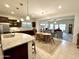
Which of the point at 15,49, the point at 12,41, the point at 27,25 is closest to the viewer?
the point at 15,49

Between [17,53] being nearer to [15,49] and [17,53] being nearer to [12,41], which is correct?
[15,49]

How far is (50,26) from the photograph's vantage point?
10906 mm

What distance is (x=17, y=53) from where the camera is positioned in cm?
174

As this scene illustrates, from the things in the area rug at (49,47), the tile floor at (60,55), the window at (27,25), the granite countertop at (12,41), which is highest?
the window at (27,25)

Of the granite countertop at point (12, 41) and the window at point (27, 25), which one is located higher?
the window at point (27, 25)

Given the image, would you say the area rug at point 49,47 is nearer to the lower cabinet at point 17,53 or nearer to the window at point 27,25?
the lower cabinet at point 17,53

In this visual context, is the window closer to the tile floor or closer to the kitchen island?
the tile floor

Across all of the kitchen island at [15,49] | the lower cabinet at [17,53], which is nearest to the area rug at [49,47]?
the kitchen island at [15,49]

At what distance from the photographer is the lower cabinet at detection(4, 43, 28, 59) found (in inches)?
59.3

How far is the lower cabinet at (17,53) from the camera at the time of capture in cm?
151

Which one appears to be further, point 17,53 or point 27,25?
point 27,25

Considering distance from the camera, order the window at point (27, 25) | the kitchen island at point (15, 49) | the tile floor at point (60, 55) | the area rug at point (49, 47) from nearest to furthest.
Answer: the kitchen island at point (15, 49), the tile floor at point (60, 55), the area rug at point (49, 47), the window at point (27, 25)

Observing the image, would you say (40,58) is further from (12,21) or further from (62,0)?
(12,21)

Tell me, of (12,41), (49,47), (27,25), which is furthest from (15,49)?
(27,25)
